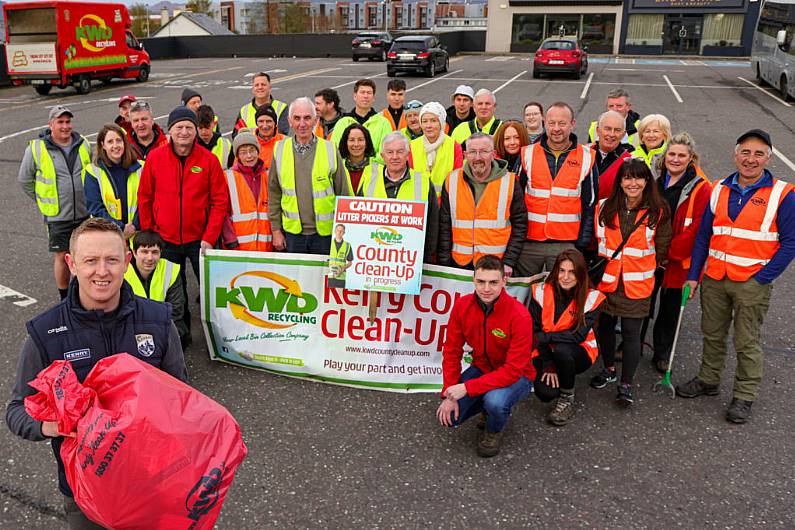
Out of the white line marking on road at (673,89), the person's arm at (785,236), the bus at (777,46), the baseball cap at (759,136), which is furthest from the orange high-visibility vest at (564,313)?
the bus at (777,46)

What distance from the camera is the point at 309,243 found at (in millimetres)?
5430

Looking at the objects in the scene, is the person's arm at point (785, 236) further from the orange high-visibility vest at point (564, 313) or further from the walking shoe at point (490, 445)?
the walking shoe at point (490, 445)

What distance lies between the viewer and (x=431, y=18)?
16412 cm

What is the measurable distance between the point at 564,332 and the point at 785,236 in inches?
62.8

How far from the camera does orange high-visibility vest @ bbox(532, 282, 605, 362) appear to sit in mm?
4574

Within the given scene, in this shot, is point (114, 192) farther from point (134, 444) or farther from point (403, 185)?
point (134, 444)

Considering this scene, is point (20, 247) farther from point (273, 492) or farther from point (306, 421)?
point (273, 492)

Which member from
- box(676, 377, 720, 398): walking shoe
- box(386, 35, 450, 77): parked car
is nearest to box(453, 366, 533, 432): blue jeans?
box(676, 377, 720, 398): walking shoe

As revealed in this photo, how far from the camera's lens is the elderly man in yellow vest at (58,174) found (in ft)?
18.6

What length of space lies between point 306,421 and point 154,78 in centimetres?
2951

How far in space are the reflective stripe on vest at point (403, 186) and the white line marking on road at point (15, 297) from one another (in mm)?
3812

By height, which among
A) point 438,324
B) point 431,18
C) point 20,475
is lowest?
point 20,475

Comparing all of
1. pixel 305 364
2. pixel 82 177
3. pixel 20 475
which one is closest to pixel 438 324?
pixel 305 364

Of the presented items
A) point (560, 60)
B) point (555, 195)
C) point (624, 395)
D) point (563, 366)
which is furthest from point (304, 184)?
point (560, 60)
